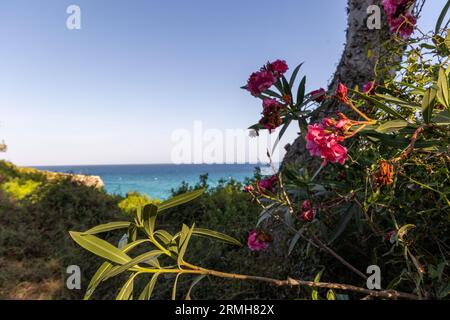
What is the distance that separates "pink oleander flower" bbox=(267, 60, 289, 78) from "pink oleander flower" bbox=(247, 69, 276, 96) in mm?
41

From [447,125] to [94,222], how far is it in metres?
4.39

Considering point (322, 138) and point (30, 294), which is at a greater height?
point (322, 138)

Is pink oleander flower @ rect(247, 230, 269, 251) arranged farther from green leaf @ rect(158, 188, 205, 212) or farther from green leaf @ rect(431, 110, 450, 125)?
green leaf @ rect(431, 110, 450, 125)

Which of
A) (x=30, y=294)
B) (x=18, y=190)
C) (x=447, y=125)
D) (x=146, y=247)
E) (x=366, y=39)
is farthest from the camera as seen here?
(x=18, y=190)

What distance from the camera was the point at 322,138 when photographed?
2.96 feet

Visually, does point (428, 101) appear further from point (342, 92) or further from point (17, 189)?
point (17, 189)

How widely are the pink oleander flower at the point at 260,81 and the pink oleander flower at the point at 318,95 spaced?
0.21 m

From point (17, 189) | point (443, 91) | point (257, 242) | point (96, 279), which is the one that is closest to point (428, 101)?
point (443, 91)

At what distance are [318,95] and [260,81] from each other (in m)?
0.28

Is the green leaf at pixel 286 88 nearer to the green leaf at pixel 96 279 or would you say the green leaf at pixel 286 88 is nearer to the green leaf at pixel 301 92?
the green leaf at pixel 301 92

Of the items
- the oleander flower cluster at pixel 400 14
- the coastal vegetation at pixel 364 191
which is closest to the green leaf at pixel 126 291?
the coastal vegetation at pixel 364 191
